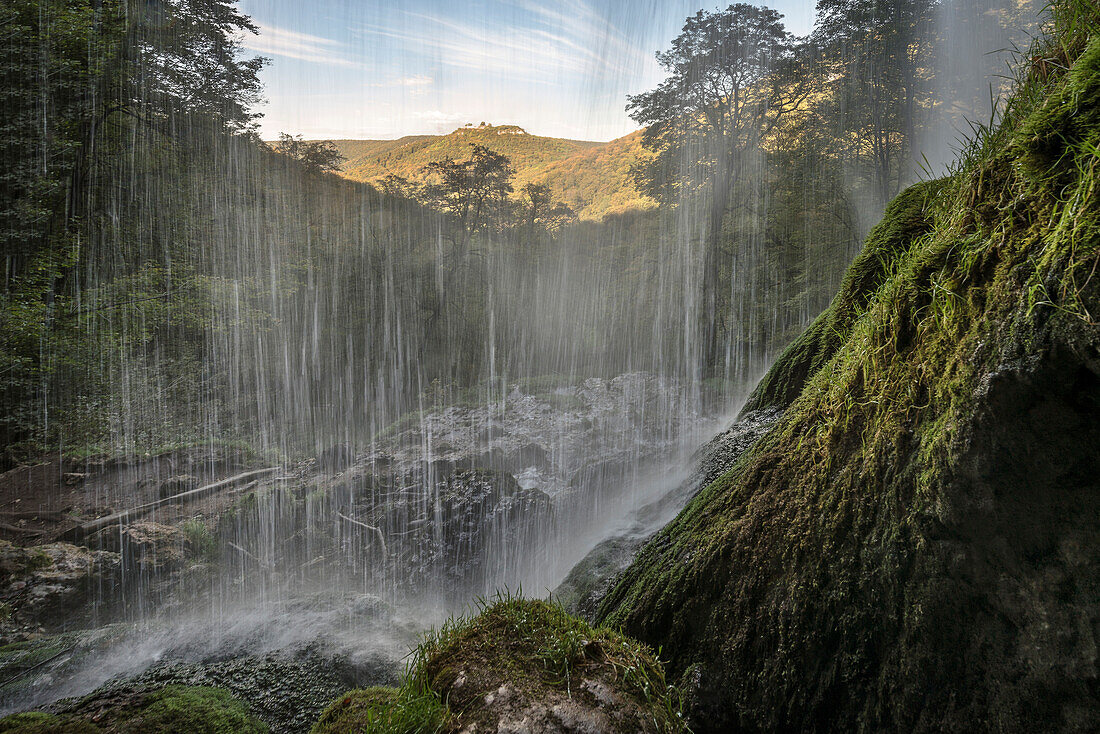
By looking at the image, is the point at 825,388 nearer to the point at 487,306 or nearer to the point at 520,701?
the point at 520,701

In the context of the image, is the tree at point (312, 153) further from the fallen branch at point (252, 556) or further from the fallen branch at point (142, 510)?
the fallen branch at point (252, 556)

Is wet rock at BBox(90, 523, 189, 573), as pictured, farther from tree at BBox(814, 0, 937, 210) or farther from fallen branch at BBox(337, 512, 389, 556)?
tree at BBox(814, 0, 937, 210)

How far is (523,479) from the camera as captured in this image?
1116 cm

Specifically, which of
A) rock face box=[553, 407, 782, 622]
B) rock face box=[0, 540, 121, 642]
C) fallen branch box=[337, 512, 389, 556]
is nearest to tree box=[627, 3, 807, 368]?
rock face box=[553, 407, 782, 622]

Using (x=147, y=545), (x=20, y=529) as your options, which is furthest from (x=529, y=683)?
(x=20, y=529)

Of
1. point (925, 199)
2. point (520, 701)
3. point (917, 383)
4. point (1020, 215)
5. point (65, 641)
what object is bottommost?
point (65, 641)

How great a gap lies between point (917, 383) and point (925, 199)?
60.7 inches

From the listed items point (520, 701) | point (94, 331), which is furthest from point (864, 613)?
point (94, 331)

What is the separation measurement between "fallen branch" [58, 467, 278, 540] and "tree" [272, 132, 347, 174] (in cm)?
1241

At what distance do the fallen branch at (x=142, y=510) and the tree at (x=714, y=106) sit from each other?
13.9 meters

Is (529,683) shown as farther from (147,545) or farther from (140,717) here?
→ (147,545)

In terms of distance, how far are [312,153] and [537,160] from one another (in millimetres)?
11660

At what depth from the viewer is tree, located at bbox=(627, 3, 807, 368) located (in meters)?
13.2

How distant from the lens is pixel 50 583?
7.00 meters
